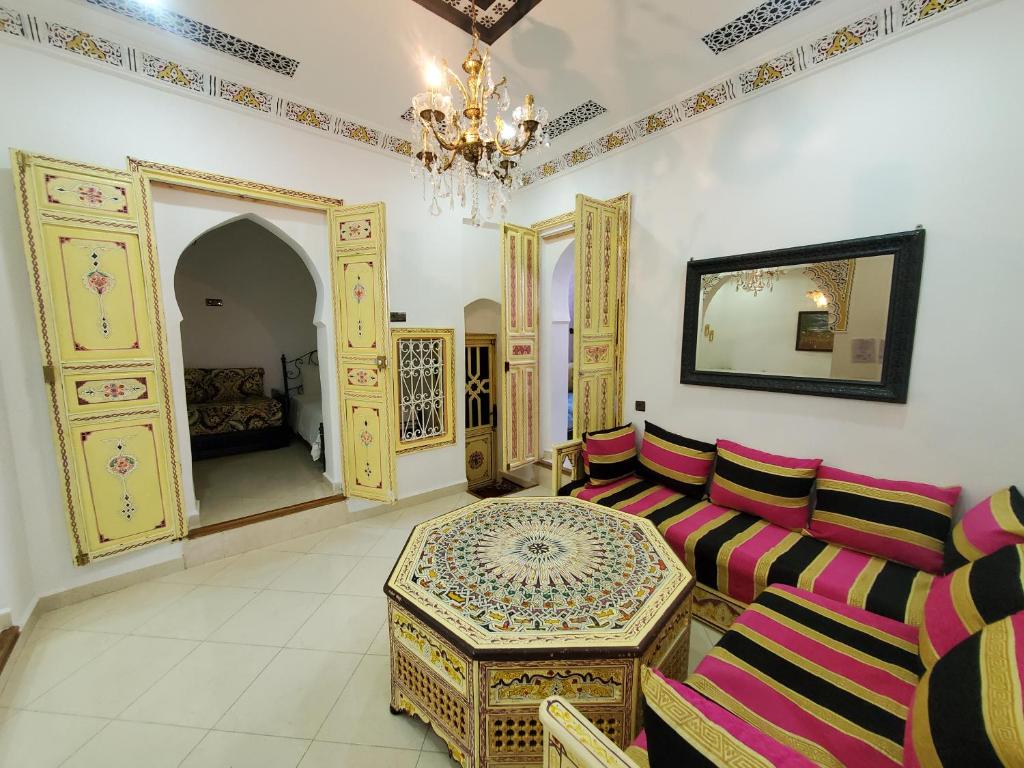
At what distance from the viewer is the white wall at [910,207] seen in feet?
6.12

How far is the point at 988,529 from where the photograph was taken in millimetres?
1640

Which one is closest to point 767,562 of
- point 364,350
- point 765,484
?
point 765,484

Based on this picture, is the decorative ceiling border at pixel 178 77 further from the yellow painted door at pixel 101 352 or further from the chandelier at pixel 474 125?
the chandelier at pixel 474 125

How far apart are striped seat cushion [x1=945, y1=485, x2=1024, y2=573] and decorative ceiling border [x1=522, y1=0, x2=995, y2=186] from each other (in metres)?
2.30

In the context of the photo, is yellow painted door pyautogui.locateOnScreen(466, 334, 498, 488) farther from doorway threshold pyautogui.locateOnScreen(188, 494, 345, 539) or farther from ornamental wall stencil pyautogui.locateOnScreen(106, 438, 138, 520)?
ornamental wall stencil pyautogui.locateOnScreen(106, 438, 138, 520)

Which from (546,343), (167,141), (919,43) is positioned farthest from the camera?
(546,343)

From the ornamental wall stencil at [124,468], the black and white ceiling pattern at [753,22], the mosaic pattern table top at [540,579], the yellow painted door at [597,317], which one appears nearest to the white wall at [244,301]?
the ornamental wall stencil at [124,468]

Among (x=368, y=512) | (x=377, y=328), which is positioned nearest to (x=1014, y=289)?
(x=377, y=328)

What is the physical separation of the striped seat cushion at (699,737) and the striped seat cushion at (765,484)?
73.6 inches

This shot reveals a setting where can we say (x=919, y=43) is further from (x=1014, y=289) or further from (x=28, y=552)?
(x=28, y=552)

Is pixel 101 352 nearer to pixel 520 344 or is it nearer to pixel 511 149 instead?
pixel 511 149

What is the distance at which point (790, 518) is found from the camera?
7.57ft

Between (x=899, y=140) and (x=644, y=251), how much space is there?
1.51 metres

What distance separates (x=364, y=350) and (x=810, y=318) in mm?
3193
